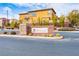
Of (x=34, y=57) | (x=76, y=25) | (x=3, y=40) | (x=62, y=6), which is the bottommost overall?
(x=34, y=57)

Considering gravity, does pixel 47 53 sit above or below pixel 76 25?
below

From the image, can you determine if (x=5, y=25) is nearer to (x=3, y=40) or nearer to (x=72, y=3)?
(x=3, y=40)

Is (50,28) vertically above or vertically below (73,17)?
below

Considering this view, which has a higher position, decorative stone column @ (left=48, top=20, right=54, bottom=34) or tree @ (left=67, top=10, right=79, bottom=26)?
tree @ (left=67, top=10, right=79, bottom=26)

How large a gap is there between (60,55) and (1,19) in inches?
31.9

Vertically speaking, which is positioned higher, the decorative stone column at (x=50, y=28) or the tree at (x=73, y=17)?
the tree at (x=73, y=17)

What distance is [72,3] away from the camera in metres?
2.32

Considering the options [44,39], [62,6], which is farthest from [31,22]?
[62,6]

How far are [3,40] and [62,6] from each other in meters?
0.80

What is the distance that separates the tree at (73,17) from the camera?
92.3 inches

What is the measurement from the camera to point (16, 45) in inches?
92.0

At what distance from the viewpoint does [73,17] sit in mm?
2379

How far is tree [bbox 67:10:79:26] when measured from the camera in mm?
2344

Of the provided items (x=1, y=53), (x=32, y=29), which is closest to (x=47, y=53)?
(x=32, y=29)
